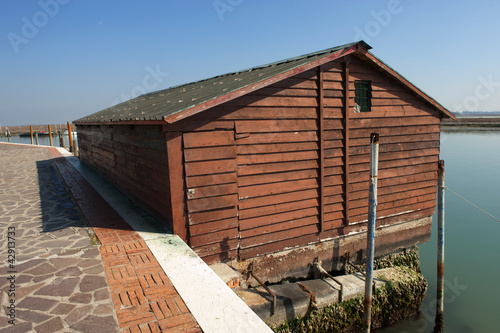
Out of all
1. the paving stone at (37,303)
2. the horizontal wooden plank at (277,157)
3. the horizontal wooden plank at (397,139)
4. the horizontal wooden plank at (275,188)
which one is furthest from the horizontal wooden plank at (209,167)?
the horizontal wooden plank at (397,139)

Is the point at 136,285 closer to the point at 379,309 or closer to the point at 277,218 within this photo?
the point at 277,218

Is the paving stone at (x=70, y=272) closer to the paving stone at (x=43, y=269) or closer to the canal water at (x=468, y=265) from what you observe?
the paving stone at (x=43, y=269)

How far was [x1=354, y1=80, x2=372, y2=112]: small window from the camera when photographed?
8.09m

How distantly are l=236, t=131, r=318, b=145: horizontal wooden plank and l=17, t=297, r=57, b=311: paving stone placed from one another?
13.0 ft

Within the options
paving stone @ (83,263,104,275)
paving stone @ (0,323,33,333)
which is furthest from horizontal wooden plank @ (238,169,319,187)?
paving stone @ (0,323,33,333)

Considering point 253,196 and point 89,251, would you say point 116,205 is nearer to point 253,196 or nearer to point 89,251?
point 89,251

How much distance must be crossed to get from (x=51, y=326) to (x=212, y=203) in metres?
3.26

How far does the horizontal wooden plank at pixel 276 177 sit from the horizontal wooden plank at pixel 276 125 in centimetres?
94

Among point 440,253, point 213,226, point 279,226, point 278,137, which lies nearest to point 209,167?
point 213,226

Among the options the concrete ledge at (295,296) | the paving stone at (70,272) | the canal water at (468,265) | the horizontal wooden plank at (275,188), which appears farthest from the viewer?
the canal water at (468,265)

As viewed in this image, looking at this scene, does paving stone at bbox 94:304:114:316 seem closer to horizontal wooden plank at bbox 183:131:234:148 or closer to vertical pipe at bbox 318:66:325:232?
horizontal wooden plank at bbox 183:131:234:148

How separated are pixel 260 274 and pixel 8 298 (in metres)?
4.54

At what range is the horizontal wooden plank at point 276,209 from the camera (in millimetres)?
6724

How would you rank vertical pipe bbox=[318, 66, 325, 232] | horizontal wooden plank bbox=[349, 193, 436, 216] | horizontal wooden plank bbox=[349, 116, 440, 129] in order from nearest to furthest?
vertical pipe bbox=[318, 66, 325, 232] → horizontal wooden plank bbox=[349, 116, 440, 129] → horizontal wooden plank bbox=[349, 193, 436, 216]
